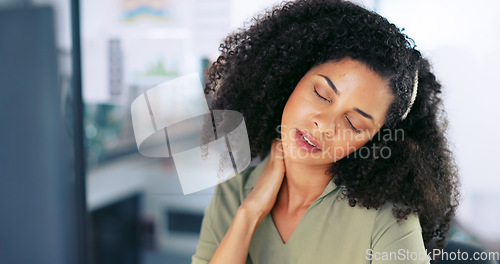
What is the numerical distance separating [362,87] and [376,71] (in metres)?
0.04

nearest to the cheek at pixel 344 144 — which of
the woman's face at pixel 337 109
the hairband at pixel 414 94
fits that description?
the woman's face at pixel 337 109

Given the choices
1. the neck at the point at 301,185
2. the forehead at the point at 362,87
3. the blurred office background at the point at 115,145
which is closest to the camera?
the forehead at the point at 362,87

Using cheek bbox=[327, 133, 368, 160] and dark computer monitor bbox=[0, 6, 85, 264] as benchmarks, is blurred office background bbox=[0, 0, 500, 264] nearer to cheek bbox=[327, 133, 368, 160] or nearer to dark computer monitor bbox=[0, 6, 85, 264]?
dark computer monitor bbox=[0, 6, 85, 264]

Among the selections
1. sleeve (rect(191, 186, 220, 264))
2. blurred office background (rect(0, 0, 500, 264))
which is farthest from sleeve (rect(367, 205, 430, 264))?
blurred office background (rect(0, 0, 500, 264))

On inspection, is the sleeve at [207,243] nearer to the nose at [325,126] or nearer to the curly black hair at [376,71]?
the curly black hair at [376,71]

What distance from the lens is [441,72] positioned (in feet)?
5.05

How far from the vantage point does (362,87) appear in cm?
85

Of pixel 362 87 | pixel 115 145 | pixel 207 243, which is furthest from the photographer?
pixel 115 145

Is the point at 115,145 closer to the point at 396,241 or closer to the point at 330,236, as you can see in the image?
the point at 330,236

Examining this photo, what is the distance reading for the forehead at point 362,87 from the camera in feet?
2.79

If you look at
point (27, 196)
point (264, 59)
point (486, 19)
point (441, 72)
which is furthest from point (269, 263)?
point (27, 196)

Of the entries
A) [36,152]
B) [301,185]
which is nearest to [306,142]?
[301,185]

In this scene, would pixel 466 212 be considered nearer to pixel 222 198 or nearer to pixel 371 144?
pixel 371 144

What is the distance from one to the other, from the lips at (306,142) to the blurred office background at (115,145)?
32.5 inches
